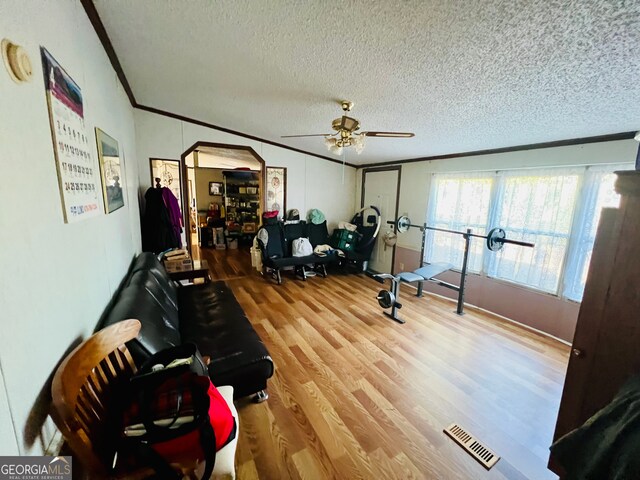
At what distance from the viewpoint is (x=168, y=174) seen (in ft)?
13.1

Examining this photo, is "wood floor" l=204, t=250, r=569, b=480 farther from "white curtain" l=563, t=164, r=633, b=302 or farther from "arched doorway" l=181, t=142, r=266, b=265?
"arched doorway" l=181, t=142, r=266, b=265

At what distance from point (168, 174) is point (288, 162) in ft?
6.93

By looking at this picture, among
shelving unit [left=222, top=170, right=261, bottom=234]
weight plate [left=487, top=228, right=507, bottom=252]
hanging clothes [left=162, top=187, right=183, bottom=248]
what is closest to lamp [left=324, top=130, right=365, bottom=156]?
weight plate [left=487, top=228, right=507, bottom=252]

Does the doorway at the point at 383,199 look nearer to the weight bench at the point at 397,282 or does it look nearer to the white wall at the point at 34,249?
the weight bench at the point at 397,282

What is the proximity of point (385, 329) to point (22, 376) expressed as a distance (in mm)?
2860

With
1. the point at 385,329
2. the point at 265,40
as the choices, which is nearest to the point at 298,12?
the point at 265,40

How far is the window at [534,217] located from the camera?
8.68ft

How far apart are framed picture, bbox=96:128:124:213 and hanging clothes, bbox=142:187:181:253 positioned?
1306mm

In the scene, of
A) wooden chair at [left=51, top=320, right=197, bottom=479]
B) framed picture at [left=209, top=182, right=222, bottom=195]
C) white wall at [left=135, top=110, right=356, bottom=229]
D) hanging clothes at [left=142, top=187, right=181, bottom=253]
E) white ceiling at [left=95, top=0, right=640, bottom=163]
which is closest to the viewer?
wooden chair at [left=51, top=320, right=197, bottom=479]

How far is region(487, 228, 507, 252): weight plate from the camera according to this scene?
2.96m

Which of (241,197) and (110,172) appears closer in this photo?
(110,172)

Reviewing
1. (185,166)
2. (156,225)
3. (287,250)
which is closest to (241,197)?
(185,166)

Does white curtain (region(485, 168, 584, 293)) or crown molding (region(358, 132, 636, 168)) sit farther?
white curtain (region(485, 168, 584, 293))

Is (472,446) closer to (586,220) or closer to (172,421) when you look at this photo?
(172,421)
